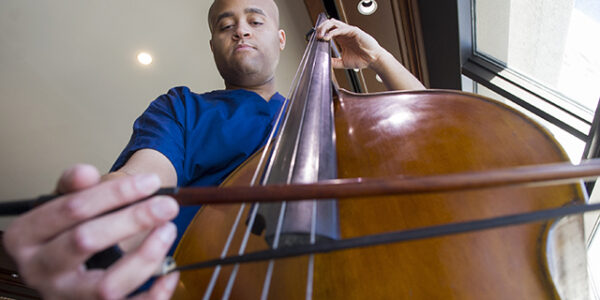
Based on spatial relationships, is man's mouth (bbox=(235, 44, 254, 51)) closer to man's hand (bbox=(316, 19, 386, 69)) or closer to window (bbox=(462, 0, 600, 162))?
man's hand (bbox=(316, 19, 386, 69))

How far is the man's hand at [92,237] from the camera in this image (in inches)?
6.5

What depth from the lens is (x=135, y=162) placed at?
464 millimetres

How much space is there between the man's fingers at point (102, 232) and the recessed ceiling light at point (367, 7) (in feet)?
4.40

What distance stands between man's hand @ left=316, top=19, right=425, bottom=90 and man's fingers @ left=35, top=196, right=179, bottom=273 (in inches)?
28.6

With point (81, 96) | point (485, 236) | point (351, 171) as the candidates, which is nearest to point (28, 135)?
point (81, 96)

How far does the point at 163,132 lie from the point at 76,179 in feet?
1.22

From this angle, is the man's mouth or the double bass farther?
the man's mouth

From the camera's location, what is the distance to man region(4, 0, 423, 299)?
0.55 ft

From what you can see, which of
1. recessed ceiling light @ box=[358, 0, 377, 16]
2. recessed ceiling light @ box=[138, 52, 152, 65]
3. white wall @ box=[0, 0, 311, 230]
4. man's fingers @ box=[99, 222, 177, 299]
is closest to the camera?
man's fingers @ box=[99, 222, 177, 299]

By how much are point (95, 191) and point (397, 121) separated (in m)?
0.35

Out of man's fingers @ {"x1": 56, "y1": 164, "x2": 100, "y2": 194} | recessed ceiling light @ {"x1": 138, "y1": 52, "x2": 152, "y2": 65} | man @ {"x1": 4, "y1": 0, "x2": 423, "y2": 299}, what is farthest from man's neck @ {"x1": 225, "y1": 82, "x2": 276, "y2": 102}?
recessed ceiling light @ {"x1": 138, "y1": 52, "x2": 152, "y2": 65}

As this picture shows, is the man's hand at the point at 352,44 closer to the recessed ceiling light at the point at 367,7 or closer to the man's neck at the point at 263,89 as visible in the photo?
the man's neck at the point at 263,89

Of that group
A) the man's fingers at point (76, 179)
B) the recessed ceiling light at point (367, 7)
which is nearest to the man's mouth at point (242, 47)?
the man's fingers at point (76, 179)

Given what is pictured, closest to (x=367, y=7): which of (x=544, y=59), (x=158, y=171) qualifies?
(x=544, y=59)
